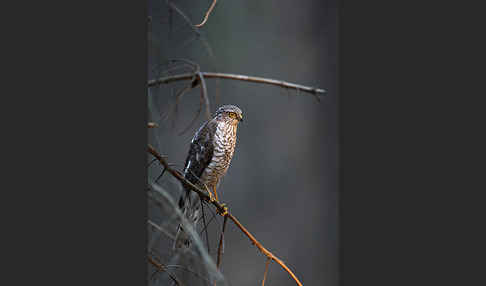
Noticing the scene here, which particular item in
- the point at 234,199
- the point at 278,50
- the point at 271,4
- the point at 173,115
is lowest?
the point at 234,199

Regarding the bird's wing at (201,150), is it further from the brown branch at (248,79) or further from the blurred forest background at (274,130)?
the brown branch at (248,79)

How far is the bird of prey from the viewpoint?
1051 millimetres

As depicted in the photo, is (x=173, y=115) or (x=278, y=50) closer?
(x=173, y=115)

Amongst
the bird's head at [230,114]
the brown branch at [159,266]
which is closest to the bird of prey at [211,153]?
the bird's head at [230,114]

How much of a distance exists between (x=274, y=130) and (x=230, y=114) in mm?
212

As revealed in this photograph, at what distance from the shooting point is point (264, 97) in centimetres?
124

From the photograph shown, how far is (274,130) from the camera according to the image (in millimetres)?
1246

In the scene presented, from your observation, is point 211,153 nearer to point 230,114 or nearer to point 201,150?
point 201,150

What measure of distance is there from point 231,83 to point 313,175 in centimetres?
39

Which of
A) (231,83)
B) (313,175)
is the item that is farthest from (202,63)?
(313,175)

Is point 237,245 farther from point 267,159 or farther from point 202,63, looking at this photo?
point 202,63

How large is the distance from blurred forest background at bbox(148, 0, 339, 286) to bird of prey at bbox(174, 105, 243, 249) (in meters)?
0.03

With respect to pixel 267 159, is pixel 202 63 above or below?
above

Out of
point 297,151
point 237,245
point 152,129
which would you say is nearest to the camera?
point 152,129
